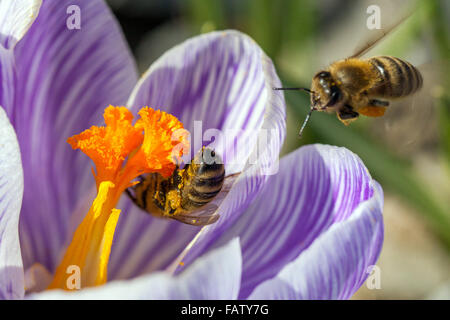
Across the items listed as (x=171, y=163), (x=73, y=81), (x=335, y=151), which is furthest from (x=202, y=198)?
(x=73, y=81)

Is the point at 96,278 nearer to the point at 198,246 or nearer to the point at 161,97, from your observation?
the point at 198,246

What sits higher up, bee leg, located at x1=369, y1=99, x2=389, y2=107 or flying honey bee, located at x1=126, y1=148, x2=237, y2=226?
bee leg, located at x1=369, y1=99, x2=389, y2=107

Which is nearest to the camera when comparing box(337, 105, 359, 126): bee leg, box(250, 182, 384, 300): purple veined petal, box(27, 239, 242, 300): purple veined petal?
box(27, 239, 242, 300): purple veined petal

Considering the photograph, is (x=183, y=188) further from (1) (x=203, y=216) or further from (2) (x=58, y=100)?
(2) (x=58, y=100)

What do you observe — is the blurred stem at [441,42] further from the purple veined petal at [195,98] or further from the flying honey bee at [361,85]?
the purple veined petal at [195,98]

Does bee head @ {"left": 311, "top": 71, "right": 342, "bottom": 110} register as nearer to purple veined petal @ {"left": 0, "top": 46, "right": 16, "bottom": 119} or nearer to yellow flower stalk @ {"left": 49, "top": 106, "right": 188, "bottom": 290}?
yellow flower stalk @ {"left": 49, "top": 106, "right": 188, "bottom": 290}

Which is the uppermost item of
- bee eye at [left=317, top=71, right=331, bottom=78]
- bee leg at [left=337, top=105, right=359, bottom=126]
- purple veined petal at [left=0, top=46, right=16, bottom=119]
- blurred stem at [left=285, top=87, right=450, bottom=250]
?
purple veined petal at [left=0, top=46, right=16, bottom=119]

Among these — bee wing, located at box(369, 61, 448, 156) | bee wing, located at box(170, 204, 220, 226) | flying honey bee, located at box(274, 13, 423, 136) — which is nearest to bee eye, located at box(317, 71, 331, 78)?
flying honey bee, located at box(274, 13, 423, 136)
